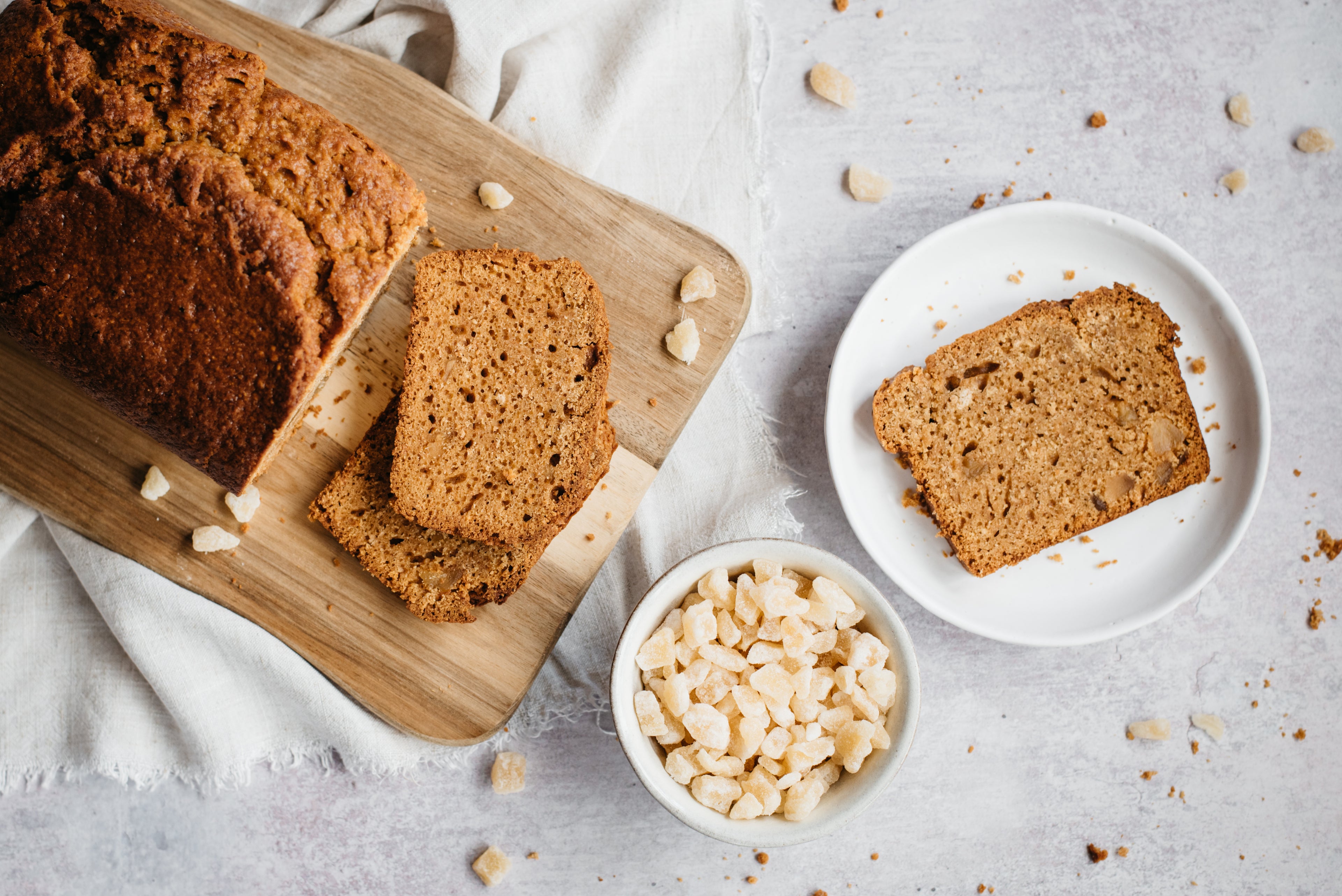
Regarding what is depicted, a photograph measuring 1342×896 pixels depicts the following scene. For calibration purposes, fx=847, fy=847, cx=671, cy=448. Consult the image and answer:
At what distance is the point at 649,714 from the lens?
2.38 meters

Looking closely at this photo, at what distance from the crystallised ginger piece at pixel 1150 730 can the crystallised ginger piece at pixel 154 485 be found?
10.4ft

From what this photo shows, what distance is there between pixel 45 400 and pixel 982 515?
285 cm

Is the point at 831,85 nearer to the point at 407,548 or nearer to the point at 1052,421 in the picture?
the point at 1052,421

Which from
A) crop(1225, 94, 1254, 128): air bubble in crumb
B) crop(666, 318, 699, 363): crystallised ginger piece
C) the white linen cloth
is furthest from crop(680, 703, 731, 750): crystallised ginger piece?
crop(1225, 94, 1254, 128): air bubble in crumb

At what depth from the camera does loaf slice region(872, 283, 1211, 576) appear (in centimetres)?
262

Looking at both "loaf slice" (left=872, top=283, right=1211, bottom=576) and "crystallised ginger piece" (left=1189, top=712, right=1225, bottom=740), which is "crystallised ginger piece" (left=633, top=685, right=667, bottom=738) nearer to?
"loaf slice" (left=872, top=283, right=1211, bottom=576)

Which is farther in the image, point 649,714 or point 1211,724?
point 1211,724

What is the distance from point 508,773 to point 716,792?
0.74 metres

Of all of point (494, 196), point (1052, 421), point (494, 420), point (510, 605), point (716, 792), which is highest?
point (1052, 421)

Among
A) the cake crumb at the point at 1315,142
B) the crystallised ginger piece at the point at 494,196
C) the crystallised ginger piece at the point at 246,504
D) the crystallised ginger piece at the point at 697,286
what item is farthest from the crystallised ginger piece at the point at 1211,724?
the crystallised ginger piece at the point at 246,504

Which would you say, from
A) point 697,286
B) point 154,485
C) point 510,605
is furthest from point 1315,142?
point 154,485

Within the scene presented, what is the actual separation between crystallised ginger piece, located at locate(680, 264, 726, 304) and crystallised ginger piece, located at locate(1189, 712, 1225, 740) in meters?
2.17

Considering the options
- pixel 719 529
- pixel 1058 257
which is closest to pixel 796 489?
pixel 719 529

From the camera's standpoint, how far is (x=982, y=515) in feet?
8.63
